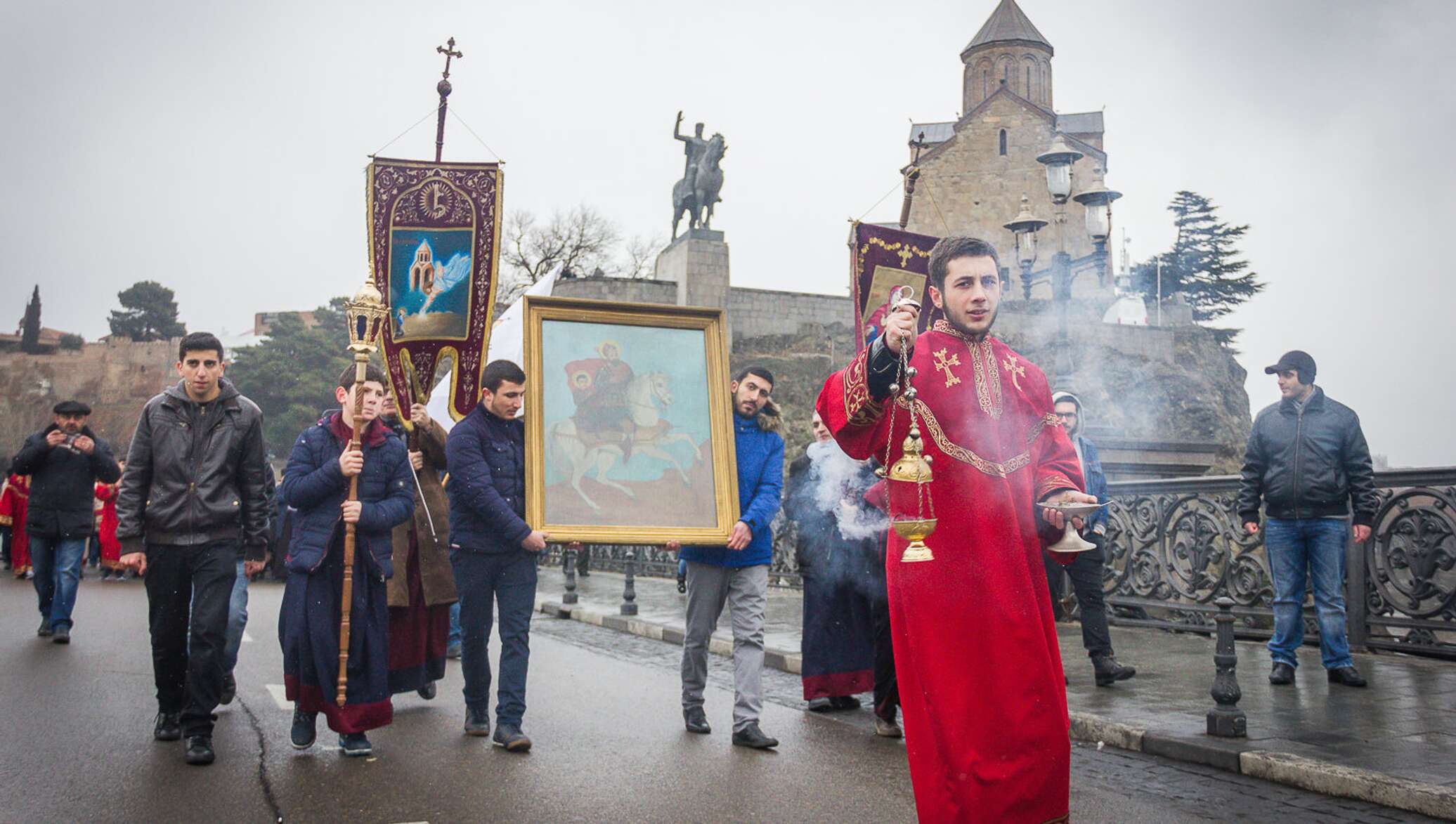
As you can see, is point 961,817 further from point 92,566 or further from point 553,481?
point 92,566

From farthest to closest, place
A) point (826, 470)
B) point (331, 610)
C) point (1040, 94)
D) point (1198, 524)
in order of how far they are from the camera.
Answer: point (1040, 94), point (1198, 524), point (826, 470), point (331, 610)

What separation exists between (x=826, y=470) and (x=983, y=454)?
3.88 meters

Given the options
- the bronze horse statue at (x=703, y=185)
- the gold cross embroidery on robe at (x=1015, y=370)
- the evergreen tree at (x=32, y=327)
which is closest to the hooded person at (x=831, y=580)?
the gold cross embroidery on robe at (x=1015, y=370)

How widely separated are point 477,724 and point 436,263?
3.17m

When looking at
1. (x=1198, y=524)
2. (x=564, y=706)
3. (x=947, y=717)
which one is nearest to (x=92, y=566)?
(x=564, y=706)

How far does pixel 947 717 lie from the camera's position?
11.2 ft

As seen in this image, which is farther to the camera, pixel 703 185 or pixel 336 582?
pixel 703 185

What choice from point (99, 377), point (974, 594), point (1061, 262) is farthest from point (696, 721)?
point (99, 377)

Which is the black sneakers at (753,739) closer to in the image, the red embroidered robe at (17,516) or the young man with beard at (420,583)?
the young man with beard at (420,583)

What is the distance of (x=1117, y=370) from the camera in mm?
51812

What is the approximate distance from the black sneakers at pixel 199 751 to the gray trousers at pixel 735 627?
101 inches

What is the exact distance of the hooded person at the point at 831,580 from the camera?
7387mm

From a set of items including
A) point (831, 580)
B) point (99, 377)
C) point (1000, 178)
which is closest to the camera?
point (831, 580)

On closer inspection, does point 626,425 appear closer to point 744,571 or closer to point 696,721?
point 744,571
